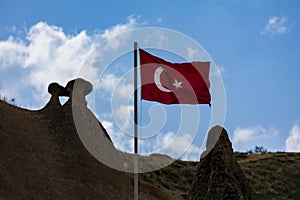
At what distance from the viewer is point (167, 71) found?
52.7ft

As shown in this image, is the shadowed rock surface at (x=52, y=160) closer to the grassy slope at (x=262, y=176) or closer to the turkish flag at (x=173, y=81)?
the turkish flag at (x=173, y=81)

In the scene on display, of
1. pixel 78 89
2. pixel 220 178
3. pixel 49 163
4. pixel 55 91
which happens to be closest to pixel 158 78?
pixel 220 178

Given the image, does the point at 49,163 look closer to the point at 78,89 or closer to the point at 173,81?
the point at 78,89

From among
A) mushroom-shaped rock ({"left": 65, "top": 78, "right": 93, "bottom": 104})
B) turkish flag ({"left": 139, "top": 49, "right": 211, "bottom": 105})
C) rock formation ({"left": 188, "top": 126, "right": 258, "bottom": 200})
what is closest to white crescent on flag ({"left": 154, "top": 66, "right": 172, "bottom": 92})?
turkish flag ({"left": 139, "top": 49, "right": 211, "bottom": 105})

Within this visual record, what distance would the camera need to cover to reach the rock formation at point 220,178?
784 inches

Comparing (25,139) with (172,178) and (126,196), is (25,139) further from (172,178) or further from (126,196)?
(172,178)

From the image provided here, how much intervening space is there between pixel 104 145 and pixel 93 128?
1043mm

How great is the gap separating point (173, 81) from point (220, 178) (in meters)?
5.71

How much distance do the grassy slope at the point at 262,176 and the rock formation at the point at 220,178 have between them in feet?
51.6

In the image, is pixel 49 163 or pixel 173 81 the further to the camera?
pixel 49 163

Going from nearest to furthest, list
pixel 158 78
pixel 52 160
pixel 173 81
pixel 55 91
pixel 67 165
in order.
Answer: pixel 158 78
pixel 173 81
pixel 52 160
pixel 67 165
pixel 55 91

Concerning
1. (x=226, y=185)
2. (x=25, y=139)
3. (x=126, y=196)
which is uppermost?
(x=25, y=139)

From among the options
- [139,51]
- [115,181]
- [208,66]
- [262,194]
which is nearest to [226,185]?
[208,66]

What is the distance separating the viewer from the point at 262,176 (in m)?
44.7
